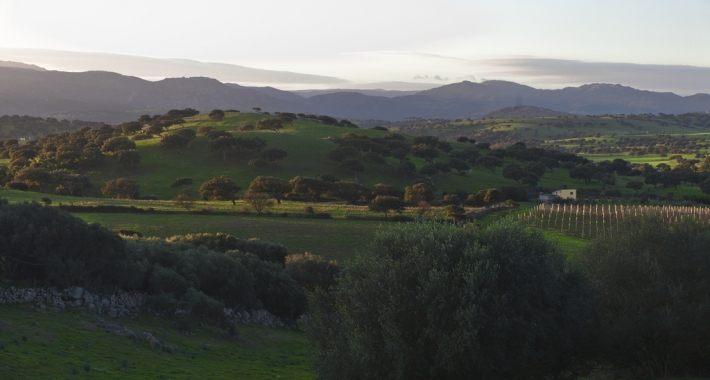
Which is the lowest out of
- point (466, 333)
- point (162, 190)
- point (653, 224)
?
point (162, 190)

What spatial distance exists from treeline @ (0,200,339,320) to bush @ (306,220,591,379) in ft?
34.5

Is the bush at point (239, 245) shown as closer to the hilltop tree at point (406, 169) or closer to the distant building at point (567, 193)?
the hilltop tree at point (406, 169)

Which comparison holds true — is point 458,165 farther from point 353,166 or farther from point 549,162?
point 549,162

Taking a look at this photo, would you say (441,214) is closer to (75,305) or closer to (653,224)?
(653,224)

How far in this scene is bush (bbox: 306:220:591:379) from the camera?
714 inches

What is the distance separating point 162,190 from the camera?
79.6 meters

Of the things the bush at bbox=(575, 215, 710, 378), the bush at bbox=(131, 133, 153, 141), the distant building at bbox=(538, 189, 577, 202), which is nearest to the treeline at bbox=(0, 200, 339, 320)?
the bush at bbox=(575, 215, 710, 378)

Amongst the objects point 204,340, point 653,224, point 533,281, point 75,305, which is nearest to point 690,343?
point 653,224

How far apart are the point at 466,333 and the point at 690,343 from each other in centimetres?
926

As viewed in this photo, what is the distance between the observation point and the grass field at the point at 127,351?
17781 millimetres

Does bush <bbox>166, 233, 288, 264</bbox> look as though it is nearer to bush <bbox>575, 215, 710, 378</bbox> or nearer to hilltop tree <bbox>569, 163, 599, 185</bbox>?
bush <bbox>575, 215, 710, 378</bbox>

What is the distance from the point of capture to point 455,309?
1836 centimetres

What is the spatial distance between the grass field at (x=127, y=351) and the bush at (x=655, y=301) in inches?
435

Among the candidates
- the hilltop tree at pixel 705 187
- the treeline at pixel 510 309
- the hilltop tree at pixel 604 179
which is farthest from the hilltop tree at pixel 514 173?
the treeline at pixel 510 309
